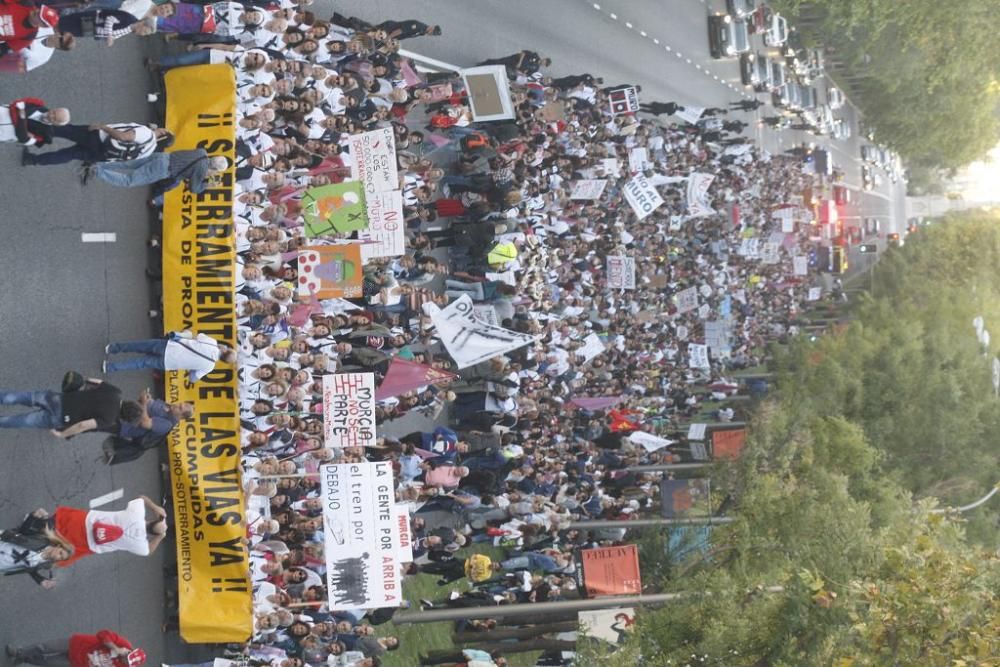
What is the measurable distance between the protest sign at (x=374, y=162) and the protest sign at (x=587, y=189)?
28.6ft

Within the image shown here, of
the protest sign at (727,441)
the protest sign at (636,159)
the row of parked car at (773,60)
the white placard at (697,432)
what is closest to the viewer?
Answer: the protest sign at (727,441)

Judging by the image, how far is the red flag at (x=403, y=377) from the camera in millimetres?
16016

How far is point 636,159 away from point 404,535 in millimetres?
15807

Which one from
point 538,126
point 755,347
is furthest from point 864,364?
point 538,126

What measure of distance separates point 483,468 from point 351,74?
718cm

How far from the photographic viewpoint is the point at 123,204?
12.9 m

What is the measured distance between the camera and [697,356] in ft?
99.7

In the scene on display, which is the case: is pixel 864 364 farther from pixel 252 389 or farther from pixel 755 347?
pixel 252 389

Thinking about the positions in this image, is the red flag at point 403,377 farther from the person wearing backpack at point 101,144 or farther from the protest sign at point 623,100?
the protest sign at point 623,100

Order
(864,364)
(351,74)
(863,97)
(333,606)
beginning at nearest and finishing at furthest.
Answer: (333,606)
(351,74)
(864,364)
(863,97)

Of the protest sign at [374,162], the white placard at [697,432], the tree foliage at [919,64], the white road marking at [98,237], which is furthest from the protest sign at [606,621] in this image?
the tree foliage at [919,64]

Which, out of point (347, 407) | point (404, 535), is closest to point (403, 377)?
point (347, 407)

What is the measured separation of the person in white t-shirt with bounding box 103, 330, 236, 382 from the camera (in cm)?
1212

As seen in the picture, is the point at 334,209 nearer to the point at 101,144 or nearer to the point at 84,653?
the point at 101,144
